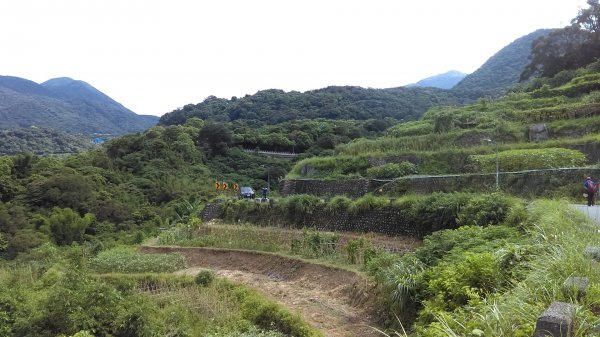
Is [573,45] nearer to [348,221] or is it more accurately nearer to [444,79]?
[348,221]

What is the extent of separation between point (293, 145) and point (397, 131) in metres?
32.4

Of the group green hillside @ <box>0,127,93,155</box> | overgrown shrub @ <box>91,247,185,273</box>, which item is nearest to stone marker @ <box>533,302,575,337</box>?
overgrown shrub @ <box>91,247,185,273</box>

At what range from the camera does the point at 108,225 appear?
41438mm

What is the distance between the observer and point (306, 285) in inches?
578

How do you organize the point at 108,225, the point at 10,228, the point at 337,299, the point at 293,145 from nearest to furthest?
the point at 337,299 → the point at 10,228 → the point at 108,225 → the point at 293,145

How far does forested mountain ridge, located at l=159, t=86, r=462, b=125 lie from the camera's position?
77.1 metres

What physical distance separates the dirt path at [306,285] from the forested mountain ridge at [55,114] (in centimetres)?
11480

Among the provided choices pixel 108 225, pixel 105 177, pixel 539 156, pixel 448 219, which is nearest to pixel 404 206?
pixel 448 219

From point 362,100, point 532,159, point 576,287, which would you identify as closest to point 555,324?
point 576,287

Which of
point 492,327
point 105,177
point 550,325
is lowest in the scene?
point 105,177

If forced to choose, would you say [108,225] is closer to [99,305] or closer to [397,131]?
[397,131]

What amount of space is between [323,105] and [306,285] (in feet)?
246

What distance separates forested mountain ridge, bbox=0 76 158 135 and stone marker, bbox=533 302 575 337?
131 metres

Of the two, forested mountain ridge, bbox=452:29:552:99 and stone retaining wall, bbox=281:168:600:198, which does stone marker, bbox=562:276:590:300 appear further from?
forested mountain ridge, bbox=452:29:552:99
